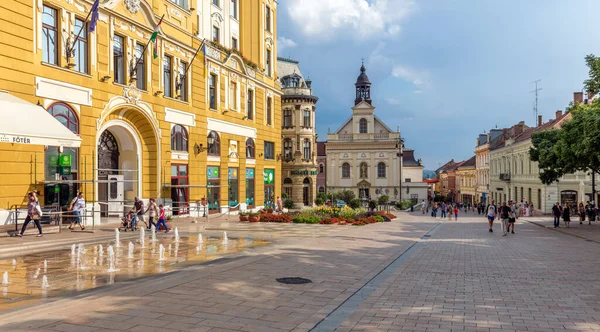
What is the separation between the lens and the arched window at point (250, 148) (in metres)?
39.8

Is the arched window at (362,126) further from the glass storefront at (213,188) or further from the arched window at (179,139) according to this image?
the arched window at (179,139)

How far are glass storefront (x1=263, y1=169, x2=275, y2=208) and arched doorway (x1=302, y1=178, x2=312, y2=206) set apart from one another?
15.4 meters

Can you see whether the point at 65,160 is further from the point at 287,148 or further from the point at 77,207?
the point at 287,148

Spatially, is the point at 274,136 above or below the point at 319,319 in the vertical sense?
above

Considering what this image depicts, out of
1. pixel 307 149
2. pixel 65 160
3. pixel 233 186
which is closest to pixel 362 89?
pixel 307 149

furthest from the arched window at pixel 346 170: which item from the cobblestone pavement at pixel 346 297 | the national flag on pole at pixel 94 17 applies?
the cobblestone pavement at pixel 346 297

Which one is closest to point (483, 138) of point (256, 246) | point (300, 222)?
point (300, 222)

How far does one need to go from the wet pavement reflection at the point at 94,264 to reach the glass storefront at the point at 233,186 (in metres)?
18.1

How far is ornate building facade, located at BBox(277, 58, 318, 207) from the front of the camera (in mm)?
60094

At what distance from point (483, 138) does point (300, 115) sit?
152 feet

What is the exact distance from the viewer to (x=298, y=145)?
6072 cm

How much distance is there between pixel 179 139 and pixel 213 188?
5.45m

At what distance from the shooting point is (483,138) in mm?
92375

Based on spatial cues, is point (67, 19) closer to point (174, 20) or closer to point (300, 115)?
point (174, 20)
